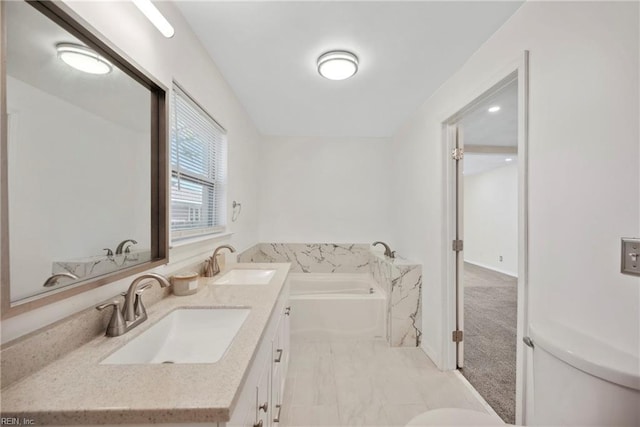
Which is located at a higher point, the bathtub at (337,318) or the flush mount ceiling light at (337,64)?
the flush mount ceiling light at (337,64)

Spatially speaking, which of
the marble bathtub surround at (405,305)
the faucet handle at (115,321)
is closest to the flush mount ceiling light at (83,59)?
the faucet handle at (115,321)

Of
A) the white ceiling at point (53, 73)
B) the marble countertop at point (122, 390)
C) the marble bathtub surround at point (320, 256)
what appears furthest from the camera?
the marble bathtub surround at point (320, 256)

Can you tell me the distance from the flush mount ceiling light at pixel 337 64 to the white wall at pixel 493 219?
194 inches

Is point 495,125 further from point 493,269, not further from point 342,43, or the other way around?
point 493,269

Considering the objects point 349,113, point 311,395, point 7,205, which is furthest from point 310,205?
point 7,205

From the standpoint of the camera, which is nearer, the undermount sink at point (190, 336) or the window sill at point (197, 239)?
the undermount sink at point (190, 336)

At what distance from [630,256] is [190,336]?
68.8 inches

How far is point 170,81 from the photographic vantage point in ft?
4.52

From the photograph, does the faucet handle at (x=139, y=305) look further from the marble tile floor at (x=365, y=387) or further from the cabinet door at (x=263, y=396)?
the marble tile floor at (x=365, y=387)

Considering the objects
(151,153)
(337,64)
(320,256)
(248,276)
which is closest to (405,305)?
(320,256)

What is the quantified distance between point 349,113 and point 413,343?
8.41 ft

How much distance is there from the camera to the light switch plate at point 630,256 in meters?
0.85

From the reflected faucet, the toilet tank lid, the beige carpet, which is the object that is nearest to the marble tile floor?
the beige carpet

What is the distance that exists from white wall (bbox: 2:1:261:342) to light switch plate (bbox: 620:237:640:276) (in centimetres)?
190
